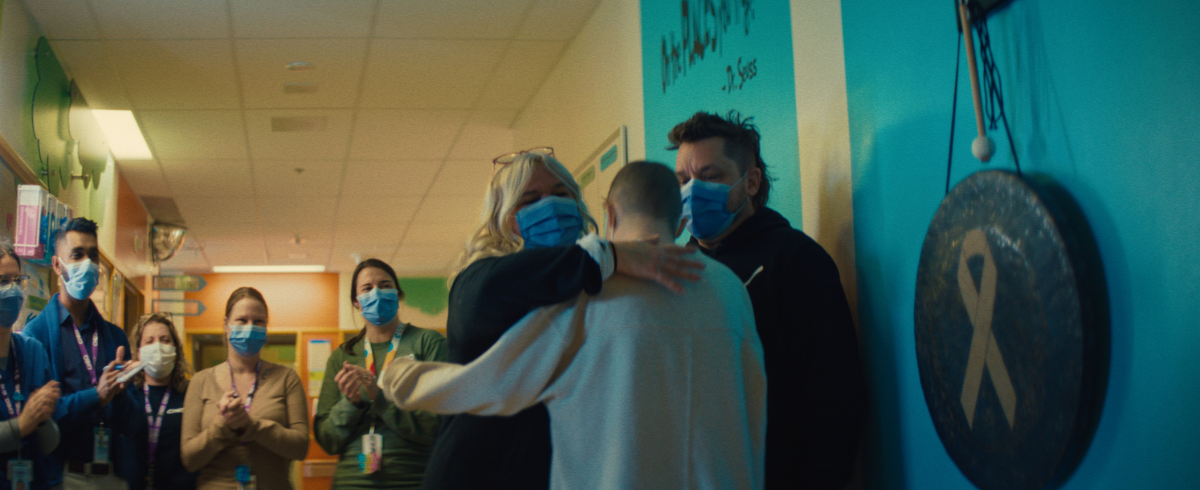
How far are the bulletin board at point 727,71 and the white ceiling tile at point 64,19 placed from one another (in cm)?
269

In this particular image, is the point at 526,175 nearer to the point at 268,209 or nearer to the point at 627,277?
the point at 627,277

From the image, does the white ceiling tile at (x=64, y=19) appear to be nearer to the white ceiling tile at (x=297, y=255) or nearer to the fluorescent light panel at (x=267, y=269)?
the white ceiling tile at (x=297, y=255)

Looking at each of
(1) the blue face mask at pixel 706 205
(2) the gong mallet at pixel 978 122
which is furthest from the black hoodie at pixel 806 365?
(2) the gong mallet at pixel 978 122

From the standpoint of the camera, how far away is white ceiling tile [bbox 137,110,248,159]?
5.45 meters

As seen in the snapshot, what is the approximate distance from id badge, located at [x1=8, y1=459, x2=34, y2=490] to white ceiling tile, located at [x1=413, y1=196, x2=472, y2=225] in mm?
5254

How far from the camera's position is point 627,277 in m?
1.37

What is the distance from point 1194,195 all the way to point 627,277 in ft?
2.56

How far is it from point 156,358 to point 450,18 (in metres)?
2.12

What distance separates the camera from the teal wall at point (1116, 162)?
1100 millimetres

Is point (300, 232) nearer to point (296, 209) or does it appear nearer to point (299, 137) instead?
point (296, 209)

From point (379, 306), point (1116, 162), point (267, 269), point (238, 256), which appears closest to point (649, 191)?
point (1116, 162)

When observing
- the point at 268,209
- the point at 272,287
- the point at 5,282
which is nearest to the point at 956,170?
the point at 5,282

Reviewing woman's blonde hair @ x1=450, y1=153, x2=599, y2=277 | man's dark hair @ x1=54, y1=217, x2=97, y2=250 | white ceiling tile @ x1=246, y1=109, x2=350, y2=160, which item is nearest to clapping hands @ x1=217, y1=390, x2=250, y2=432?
man's dark hair @ x1=54, y1=217, x2=97, y2=250

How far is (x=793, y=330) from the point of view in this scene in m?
1.87
